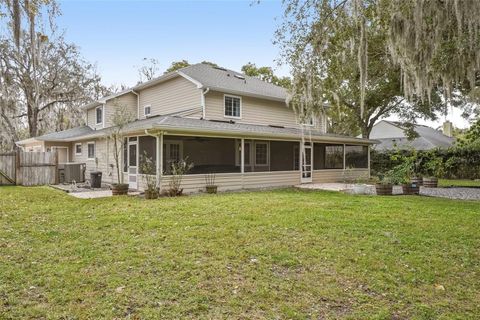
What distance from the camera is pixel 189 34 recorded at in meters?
16.5

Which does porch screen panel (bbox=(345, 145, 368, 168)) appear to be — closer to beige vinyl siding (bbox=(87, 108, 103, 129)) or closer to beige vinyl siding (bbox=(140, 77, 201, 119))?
beige vinyl siding (bbox=(140, 77, 201, 119))

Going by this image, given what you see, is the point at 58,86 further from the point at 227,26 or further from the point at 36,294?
the point at 36,294

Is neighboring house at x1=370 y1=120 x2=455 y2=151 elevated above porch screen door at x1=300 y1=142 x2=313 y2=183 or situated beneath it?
elevated above

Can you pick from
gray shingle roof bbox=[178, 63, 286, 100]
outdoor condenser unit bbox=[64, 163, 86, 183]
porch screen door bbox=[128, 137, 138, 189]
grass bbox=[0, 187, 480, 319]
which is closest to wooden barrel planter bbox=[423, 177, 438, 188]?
gray shingle roof bbox=[178, 63, 286, 100]

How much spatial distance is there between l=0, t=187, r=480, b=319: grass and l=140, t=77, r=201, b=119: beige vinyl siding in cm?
900

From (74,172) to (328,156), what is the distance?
1322 cm

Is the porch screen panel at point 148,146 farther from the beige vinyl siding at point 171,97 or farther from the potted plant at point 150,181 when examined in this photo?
the beige vinyl siding at point 171,97

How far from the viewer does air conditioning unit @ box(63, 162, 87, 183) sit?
16000 millimetres

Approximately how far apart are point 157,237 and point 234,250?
1.42 metres

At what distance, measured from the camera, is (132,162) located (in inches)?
541

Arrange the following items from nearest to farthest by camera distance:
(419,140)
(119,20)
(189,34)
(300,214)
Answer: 1. (300,214)
2. (119,20)
3. (189,34)
4. (419,140)

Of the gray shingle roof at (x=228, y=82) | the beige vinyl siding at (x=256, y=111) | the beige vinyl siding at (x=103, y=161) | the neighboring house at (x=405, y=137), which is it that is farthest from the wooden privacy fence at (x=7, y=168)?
the neighboring house at (x=405, y=137)

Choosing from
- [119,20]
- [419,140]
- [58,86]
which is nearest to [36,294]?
[119,20]

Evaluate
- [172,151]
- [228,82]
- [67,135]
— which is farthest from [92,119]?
[228,82]
